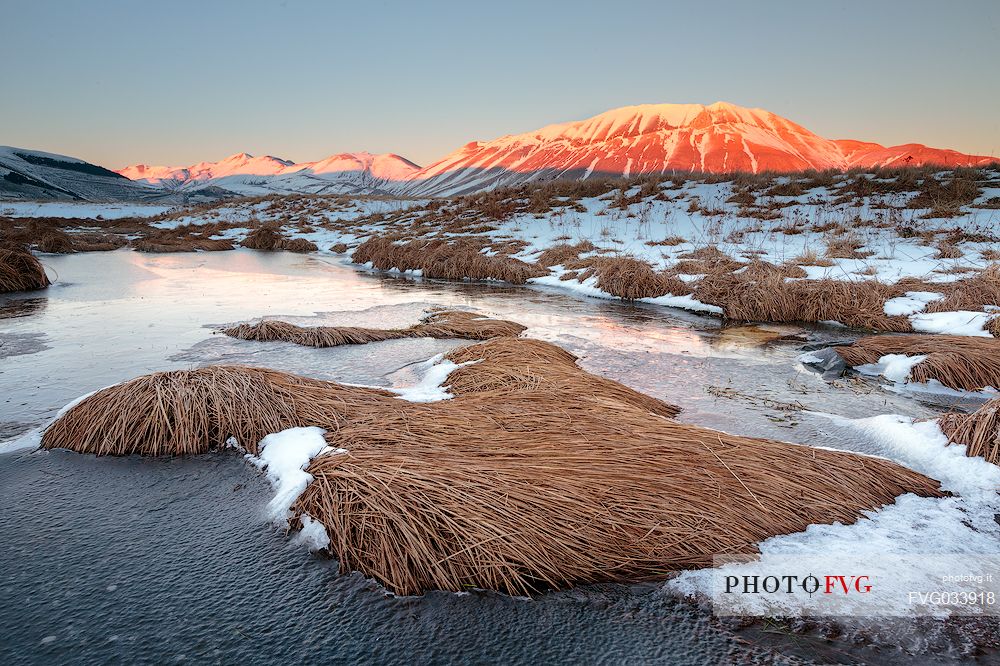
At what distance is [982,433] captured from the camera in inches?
135

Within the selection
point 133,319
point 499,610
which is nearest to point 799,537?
point 499,610

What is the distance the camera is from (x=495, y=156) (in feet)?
581

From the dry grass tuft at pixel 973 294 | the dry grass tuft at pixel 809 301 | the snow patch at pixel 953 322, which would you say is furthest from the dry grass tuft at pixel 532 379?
the dry grass tuft at pixel 973 294

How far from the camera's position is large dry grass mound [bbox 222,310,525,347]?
278 inches

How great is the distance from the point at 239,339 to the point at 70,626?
5332 millimetres

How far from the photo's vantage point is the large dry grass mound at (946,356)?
5.46 m

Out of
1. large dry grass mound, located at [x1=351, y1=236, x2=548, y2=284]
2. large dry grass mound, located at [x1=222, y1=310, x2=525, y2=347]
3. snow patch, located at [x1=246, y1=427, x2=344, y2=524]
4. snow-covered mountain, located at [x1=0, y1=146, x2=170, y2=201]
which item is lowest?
snow patch, located at [x1=246, y1=427, x2=344, y2=524]

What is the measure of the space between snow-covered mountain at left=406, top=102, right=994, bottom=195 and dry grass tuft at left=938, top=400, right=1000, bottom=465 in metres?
115

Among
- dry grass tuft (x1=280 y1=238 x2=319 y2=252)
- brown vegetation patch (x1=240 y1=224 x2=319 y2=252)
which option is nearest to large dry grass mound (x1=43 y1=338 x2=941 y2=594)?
dry grass tuft (x1=280 y1=238 x2=319 y2=252)

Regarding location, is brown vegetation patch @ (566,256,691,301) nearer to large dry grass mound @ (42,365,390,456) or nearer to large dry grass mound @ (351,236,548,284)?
large dry grass mound @ (351,236,548,284)

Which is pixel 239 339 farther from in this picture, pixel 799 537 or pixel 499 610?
pixel 799 537

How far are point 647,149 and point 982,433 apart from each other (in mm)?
148108

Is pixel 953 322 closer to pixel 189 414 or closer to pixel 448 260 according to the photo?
pixel 189 414

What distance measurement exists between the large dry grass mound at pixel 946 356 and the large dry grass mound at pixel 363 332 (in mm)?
4268
